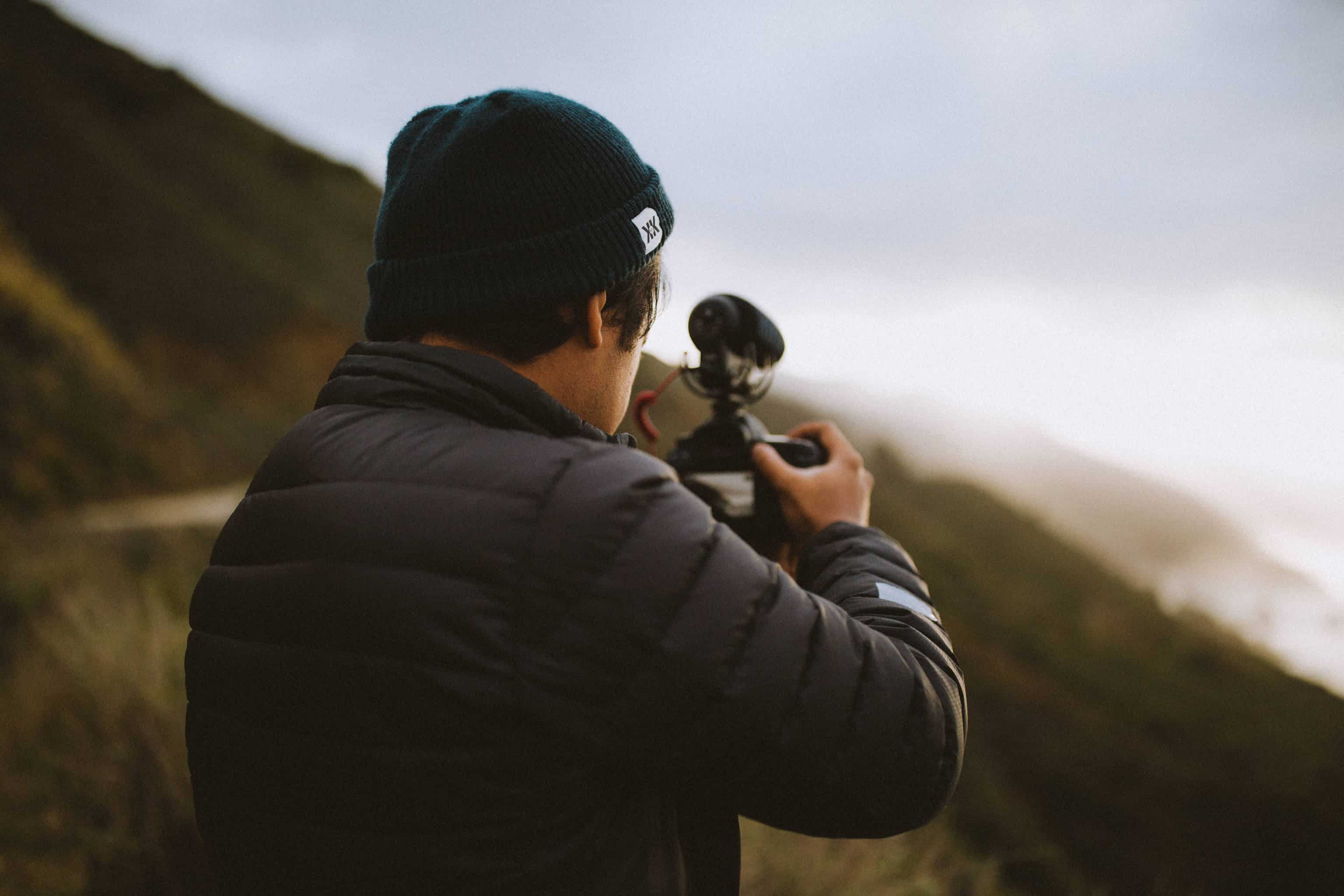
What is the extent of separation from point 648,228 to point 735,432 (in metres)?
0.51

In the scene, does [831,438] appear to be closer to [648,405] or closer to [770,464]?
[770,464]

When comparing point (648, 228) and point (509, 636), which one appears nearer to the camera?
point (509, 636)

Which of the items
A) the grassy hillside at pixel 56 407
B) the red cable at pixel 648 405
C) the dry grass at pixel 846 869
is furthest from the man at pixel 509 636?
the grassy hillside at pixel 56 407

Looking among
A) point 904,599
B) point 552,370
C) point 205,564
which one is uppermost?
point 552,370

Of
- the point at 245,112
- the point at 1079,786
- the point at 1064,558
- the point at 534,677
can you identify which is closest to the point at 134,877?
the point at 534,677

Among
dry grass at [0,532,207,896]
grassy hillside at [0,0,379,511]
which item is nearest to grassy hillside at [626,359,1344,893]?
dry grass at [0,532,207,896]

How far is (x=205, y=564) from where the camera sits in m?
5.64

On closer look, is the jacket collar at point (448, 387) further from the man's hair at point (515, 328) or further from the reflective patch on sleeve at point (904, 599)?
the reflective patch on sleeve at point (904, 599)

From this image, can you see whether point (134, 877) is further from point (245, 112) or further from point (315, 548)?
point (245, 112)

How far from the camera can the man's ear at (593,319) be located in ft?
3.45

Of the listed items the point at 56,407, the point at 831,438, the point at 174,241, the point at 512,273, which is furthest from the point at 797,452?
the point at 174,241

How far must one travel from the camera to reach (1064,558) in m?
17.5

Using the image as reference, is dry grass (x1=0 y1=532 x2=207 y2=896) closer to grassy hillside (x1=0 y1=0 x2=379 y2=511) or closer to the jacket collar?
the jacket collar

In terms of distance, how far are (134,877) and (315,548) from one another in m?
2.74
